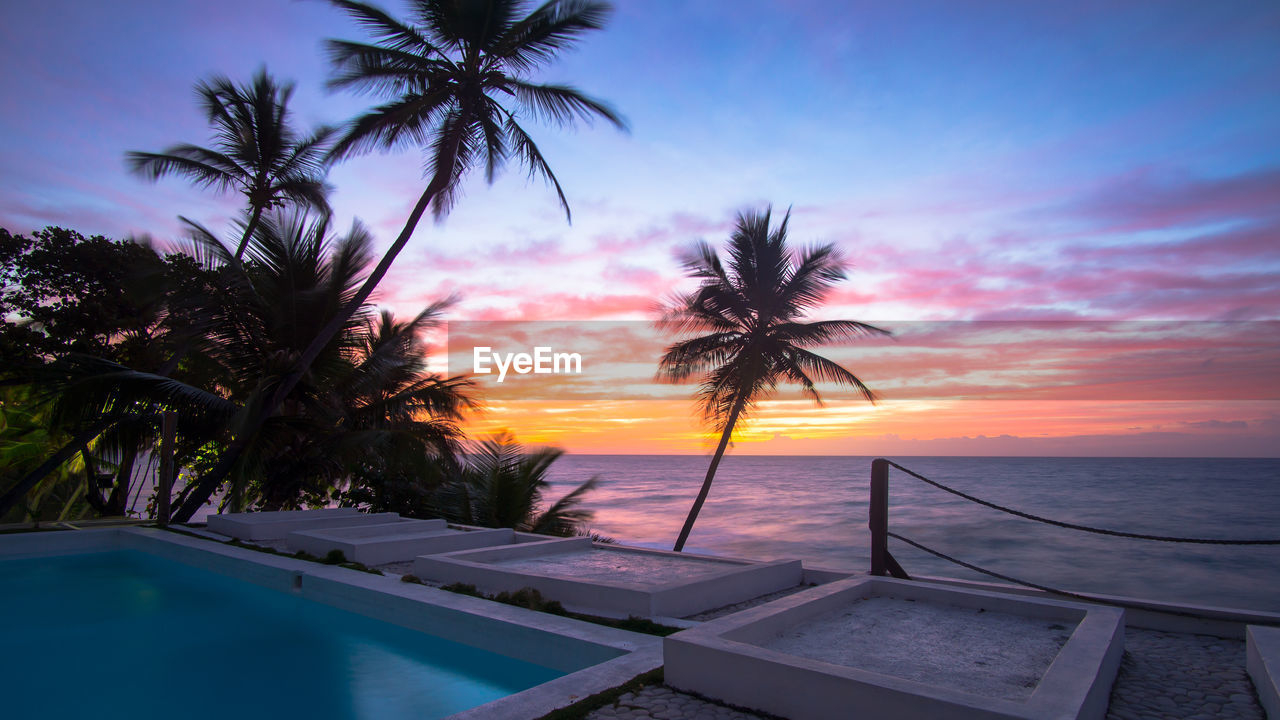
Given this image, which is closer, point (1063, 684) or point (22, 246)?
point (1063, 684)

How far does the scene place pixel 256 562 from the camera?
6.30 metres

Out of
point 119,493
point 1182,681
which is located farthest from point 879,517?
point 119,493

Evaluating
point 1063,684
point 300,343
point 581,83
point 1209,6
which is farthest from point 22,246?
point 1209,6

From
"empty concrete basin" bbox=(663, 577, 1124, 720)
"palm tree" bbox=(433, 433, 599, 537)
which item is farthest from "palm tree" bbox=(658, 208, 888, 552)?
"empty concrete basin" bbox=(663, 577, 1124, 720)

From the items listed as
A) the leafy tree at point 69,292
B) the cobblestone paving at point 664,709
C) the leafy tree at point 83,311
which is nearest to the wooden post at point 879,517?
the cobblestone paving at point 664,709

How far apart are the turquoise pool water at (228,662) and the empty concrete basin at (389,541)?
75cm

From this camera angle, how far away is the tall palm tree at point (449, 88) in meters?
8.95

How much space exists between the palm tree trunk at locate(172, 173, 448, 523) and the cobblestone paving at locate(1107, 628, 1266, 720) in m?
9.45

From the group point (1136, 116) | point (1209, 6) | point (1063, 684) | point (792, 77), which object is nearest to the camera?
point (1063, 684)

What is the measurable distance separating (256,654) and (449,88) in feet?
25.1

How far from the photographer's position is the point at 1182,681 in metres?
3.30

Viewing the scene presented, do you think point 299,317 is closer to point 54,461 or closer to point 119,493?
point 54,461

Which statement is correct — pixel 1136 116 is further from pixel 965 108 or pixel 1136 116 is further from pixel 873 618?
pixel 873 618

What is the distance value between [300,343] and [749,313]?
25.3ft
